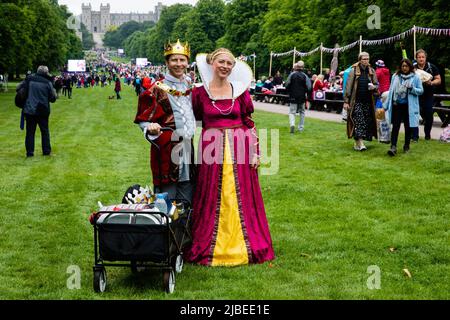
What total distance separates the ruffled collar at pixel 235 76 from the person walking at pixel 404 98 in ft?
24.1

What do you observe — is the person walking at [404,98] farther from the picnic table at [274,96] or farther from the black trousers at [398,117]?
the picnic table at [274,96]

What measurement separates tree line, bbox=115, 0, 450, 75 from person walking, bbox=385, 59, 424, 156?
25.6ft

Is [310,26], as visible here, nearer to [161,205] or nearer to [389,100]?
[389,100]

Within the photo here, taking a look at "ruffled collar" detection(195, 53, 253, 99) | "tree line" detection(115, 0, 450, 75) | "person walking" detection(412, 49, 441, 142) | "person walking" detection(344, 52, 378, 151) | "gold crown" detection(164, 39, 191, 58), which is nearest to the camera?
"gold crown" detection(164, 39, 191, 58)

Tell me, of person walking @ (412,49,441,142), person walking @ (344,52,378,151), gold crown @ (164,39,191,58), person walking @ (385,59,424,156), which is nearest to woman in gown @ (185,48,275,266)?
gold crown @ (164,39,191,58)

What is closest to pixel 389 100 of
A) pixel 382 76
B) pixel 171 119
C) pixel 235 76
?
pixel 382 76

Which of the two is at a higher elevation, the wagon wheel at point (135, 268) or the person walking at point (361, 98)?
the person walking at point (361, 98)

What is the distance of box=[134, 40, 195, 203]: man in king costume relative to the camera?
678 cm

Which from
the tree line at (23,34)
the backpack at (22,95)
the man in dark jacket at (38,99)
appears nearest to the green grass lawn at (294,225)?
the man in dark jacket at (38,99)

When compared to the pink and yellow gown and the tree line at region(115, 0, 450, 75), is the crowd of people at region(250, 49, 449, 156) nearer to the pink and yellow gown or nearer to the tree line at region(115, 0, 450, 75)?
the pink and yellow gown

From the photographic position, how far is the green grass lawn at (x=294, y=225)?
6188 millimetres
